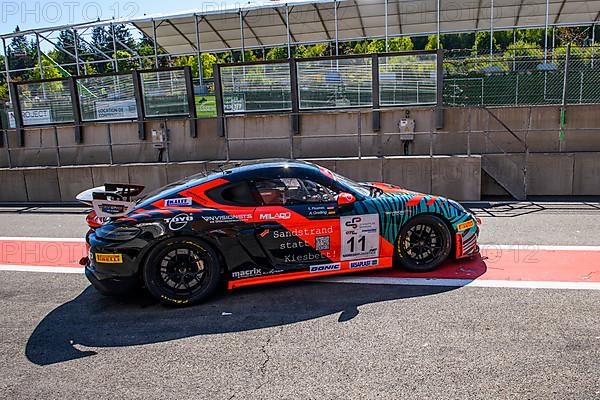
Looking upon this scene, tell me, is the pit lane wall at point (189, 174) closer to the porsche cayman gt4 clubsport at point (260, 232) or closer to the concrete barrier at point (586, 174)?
the concrete barrier at point (586, 174)

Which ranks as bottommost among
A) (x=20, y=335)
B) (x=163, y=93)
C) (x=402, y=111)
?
(x=20, y=335)

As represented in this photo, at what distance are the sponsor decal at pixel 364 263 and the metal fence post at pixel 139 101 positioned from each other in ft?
37.9

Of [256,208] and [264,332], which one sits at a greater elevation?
[256,208]

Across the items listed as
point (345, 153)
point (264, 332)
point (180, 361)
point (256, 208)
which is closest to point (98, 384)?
point (180, 361)

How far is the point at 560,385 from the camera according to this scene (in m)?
3.09

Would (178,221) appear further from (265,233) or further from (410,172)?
(410,172)

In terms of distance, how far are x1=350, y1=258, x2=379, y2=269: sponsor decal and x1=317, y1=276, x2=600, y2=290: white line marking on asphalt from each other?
18cm

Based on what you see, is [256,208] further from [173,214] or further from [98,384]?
[98,384]

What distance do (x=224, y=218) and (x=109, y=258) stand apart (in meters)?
1.21

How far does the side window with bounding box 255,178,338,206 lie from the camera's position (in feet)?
16.7

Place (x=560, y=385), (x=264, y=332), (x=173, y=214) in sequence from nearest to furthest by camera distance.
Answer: (x=560, y=385) < (x=264, y=332) < (x=173, y=214)

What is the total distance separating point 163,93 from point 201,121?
1584 millimetres

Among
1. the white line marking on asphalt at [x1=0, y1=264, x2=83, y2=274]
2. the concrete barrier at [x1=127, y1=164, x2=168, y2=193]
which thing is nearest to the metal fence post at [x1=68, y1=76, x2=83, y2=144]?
the concrete barrier at [x1=127, y1=164, x2=168, y2=193]

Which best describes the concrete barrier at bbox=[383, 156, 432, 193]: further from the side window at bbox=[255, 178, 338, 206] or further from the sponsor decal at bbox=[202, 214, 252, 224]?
the sponsor decal at bbox=[202, 214, 252, 224]
